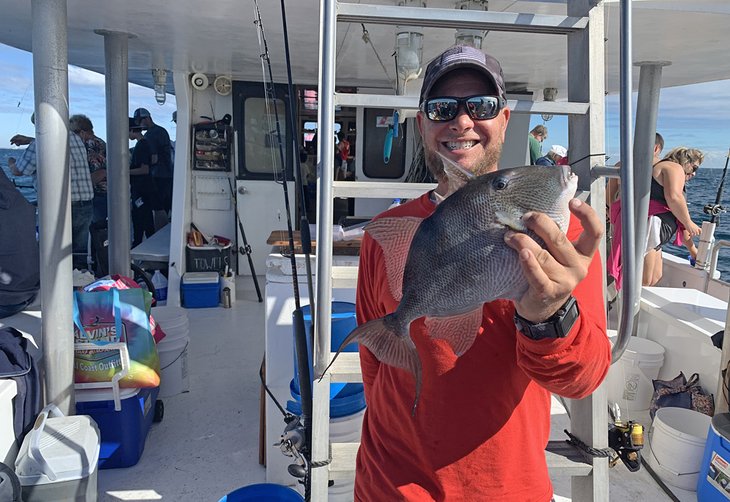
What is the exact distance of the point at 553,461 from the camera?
1.64 m

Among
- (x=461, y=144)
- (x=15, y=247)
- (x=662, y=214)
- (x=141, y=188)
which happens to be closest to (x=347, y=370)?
(x=461, y=144)

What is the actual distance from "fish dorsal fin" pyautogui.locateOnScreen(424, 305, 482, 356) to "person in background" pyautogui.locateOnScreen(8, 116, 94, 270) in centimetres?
502

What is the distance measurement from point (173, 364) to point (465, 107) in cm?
341

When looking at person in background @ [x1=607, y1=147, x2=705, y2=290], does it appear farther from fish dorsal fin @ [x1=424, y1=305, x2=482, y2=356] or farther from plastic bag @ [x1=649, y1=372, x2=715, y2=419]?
fish dorsal fin @ [x1=424, y1=305, x2=482, y2=356]

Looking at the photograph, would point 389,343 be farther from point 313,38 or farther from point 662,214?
point 662,214

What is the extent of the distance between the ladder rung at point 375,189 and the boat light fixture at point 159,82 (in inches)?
226

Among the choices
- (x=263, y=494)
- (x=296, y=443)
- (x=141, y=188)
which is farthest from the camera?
(x=141, y=188)

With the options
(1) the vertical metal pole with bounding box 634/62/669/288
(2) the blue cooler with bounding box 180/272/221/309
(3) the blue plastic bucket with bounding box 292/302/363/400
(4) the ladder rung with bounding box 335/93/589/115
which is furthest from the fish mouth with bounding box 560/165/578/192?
(2) the blue cooler with bounding box 180/272/221/309

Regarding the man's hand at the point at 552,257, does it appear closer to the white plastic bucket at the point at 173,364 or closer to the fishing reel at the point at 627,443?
the fishing reel at the point at 627,443

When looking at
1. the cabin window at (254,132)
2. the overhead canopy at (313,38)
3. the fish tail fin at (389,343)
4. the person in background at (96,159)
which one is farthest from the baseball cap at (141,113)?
the fish tail fin at (389,343)

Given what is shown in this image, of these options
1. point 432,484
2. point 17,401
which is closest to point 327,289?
point 432,484

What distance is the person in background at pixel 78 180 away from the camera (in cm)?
555

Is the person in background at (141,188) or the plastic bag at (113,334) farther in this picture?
the person in background at (141,188)

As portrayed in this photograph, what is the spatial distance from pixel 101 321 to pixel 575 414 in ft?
8.70
